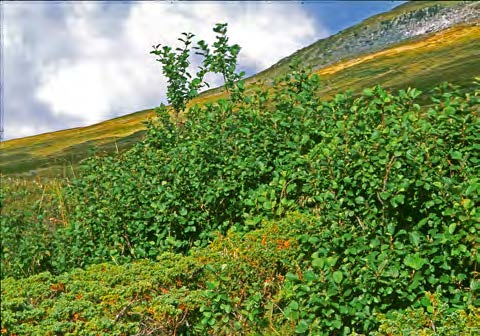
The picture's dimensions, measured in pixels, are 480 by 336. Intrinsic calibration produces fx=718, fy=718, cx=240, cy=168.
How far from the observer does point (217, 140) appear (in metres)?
7.43

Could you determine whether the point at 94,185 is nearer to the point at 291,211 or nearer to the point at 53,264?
the point at 53,264

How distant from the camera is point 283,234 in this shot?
6418mm

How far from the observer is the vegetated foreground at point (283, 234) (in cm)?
536

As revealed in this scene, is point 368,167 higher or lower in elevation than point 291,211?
higher

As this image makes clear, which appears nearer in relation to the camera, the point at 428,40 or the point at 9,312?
the point at 9,312

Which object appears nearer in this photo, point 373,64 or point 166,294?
point 166,294

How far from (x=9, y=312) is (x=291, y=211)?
2782 mm

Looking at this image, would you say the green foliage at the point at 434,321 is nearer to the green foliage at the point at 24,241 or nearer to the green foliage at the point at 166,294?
the green foliage at the point at 166,294

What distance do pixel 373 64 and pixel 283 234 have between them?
23746 mm

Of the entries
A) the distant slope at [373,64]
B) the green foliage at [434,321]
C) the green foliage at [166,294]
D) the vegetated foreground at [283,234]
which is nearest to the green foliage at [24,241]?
the vegetated foreground at [283,234]

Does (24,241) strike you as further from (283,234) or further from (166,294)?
(283,234)

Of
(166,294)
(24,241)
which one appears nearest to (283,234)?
(166,294)

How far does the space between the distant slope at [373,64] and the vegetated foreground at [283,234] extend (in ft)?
5.31

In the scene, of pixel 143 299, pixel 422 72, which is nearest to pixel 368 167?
pixel 143 299
